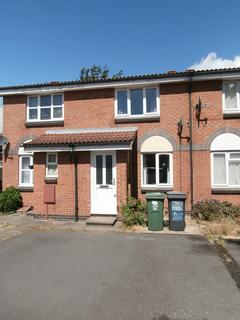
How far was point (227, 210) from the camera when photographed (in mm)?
11547

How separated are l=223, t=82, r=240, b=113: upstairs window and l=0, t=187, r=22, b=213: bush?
1040cm

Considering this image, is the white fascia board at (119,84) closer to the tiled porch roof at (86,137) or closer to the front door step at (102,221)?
the tiled porch roof at (86,137)

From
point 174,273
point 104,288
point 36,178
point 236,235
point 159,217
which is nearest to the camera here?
point 104,288

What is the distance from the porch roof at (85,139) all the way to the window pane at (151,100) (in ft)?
4.15

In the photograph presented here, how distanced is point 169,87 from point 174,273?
9.26m

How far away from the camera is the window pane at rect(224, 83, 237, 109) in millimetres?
12858

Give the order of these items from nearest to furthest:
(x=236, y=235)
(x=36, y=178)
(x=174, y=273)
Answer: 1. (x=174, y=273)
2. (x=236, y=235)
3. (x=36, y=178)

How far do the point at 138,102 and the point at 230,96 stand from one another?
4.08 metres

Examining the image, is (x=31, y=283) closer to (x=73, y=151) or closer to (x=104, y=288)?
(x=104, y=288)

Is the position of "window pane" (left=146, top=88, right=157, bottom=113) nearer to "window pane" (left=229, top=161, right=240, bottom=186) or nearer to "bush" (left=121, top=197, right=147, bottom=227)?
"window pane" (left=229, top=161, right=240, bottom=186)

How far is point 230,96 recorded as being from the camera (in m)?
12.9

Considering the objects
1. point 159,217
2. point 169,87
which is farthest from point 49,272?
point 169,87

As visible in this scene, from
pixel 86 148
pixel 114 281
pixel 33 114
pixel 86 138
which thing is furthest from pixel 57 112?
pixel 114 281

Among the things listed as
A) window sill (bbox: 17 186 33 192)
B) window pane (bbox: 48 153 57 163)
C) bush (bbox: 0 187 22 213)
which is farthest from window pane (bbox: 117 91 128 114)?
bush (bbox: 0 187 22 213)
